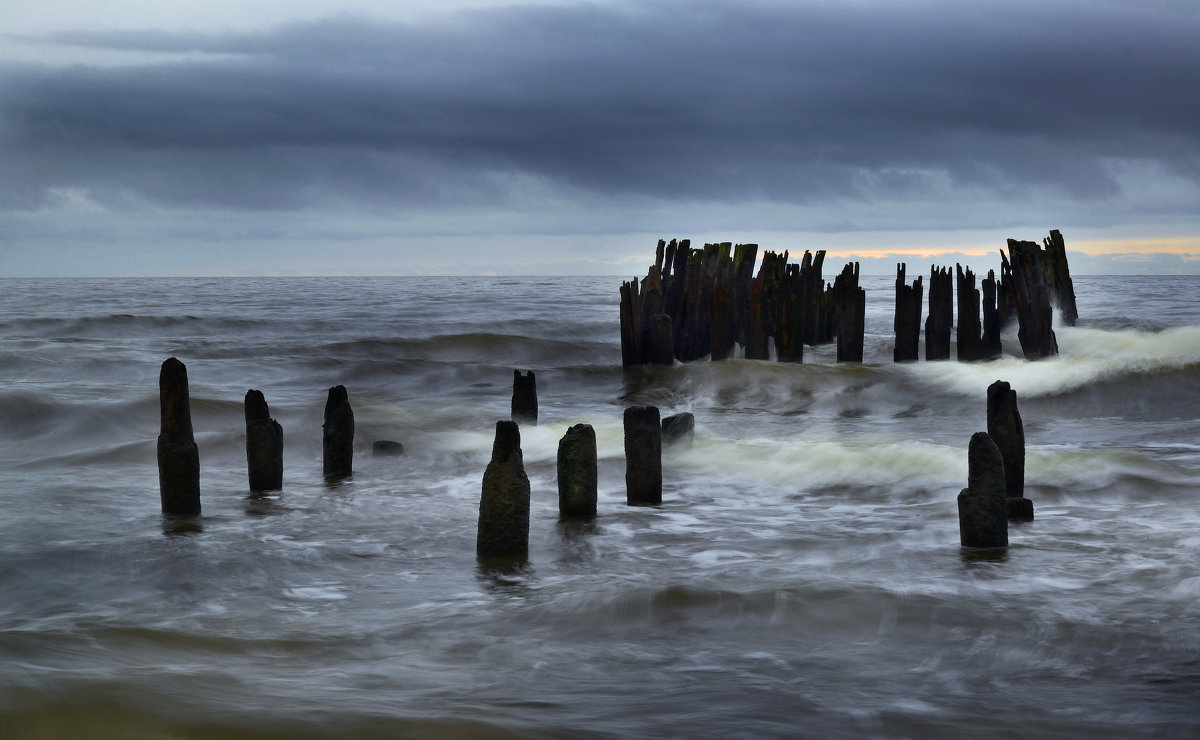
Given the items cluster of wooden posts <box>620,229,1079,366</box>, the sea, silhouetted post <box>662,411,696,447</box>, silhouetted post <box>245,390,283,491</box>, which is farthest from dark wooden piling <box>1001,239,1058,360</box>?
silhouetted post <box>245,390,283,491</box>

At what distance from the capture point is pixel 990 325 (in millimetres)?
19953

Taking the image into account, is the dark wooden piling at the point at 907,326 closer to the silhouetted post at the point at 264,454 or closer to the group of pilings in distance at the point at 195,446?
the group of pilings in distance at the point at 195,446

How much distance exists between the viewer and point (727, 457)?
34.3 feet

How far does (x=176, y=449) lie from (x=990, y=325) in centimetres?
1620

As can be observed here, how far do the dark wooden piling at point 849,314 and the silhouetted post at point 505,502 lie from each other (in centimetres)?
1314

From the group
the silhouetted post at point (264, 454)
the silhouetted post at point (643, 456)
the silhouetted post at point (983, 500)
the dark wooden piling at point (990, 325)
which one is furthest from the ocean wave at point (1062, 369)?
the silhouetted post at point (264, 454)

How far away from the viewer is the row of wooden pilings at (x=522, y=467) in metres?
6.35

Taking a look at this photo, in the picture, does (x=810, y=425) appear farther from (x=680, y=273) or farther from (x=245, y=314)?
(x=245, y=314)

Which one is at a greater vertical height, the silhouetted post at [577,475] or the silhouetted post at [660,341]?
the silhouetted post at [660,341]

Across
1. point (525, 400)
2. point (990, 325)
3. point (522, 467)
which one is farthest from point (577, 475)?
point (990, 325)

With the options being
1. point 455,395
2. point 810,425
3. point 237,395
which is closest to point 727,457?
point 810,425

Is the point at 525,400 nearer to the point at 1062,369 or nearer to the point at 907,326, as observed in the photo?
the point at 907,326

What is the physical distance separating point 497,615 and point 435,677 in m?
0.87

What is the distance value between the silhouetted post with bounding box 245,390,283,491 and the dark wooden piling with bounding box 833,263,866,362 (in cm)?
1207
